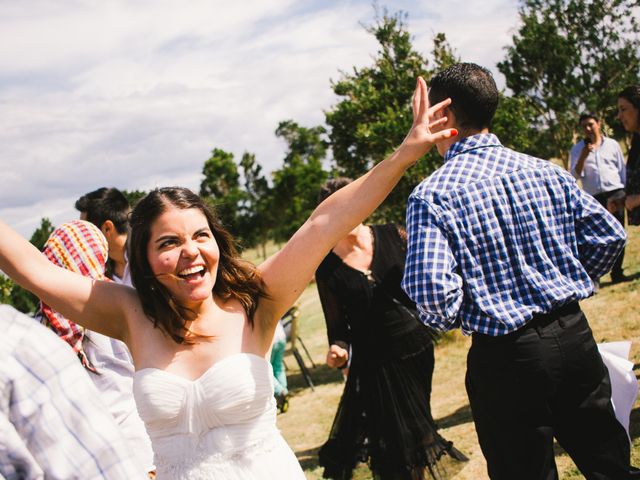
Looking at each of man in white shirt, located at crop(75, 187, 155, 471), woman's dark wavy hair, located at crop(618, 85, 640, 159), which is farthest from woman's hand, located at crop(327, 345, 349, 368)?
woman's dark wavy hair, located at crop(618, 85, 640, 159)

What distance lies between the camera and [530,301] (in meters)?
2.95

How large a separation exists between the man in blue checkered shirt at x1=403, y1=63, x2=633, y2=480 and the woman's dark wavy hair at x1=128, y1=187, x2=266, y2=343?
0.72 m

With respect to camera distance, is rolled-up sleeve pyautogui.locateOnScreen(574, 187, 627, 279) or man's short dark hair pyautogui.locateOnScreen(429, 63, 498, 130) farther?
man's short dark hair pyautogui.locateOnScreen(429, 63, 498, 130)

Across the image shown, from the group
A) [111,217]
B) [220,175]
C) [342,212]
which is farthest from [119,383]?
[220,175]

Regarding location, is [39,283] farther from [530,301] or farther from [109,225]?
[109,225]

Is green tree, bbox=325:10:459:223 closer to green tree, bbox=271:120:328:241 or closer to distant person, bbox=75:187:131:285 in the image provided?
distant person, bbox=75:187:131:285

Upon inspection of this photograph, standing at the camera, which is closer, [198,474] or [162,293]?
[198,474]

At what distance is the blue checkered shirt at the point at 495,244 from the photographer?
9.61 feet

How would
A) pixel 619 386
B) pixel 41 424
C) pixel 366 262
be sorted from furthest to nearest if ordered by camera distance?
pixel 366 262, pixel 619 386, pixel 41 424

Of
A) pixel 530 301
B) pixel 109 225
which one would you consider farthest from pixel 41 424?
pixel 109 225

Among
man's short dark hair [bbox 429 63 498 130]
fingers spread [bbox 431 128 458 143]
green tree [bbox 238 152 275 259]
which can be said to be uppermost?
man's short dark hair [bbox 429 63 498 130]

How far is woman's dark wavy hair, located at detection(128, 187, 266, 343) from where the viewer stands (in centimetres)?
294

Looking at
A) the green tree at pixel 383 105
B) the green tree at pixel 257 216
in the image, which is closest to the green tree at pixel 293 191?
the green tree at pixel 257 216

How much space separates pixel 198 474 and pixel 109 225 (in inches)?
123
